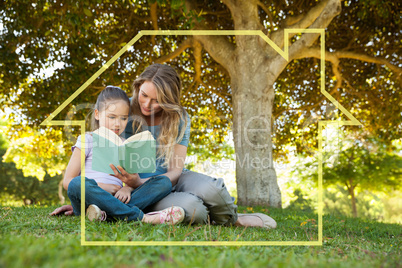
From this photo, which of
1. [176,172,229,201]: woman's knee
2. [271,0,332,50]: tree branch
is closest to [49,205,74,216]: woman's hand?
[176,172,229,201]: woman's knee

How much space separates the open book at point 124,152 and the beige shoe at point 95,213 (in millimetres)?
344

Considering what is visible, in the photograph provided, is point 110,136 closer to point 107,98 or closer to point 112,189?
point 112,189

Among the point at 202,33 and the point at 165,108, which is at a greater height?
the point at 202,33

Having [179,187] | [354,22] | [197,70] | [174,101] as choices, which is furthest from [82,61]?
[354,22]

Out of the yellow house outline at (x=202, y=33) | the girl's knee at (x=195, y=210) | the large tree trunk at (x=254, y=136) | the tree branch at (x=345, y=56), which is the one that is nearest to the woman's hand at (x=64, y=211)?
the yellow house outline at (x=202, y=33)

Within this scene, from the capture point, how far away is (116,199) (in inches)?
109

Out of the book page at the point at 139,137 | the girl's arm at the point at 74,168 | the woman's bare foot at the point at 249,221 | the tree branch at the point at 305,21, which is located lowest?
the woman's bare foot at the point at 249,221

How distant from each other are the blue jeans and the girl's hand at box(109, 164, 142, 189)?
0.08 m

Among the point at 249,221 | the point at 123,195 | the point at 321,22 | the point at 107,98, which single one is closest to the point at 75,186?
the point at 123,195

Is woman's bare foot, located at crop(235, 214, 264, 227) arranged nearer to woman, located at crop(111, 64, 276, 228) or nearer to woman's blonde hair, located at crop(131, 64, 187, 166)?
woman, located at crop(111, 64, 276, 228)

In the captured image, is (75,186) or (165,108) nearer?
(75,186)

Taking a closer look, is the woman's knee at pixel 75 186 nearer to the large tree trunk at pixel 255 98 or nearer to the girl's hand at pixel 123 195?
the girl's hand at pixel 123 195

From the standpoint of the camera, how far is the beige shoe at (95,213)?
8.75 ft

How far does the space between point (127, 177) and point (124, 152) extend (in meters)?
0.36
